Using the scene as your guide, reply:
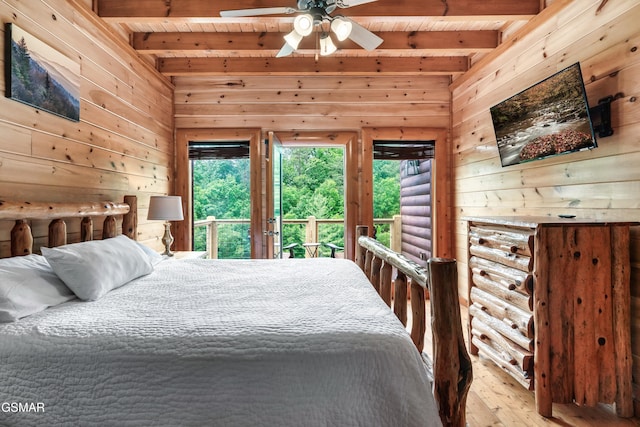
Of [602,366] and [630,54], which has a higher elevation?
[630,54]

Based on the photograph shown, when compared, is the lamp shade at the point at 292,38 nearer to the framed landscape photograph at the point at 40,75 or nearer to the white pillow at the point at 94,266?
the framed landscape photograph at the point at 40,75

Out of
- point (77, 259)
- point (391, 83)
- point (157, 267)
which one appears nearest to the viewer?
point (77, 259)

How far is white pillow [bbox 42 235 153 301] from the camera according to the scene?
4.93ft

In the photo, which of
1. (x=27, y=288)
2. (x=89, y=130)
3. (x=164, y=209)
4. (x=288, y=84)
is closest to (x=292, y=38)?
(x=89, y=130)

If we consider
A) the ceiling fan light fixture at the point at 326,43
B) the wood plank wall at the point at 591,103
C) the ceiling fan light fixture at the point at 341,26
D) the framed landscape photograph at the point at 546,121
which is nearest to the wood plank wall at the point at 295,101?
the wood plank wall at the point at 591,103

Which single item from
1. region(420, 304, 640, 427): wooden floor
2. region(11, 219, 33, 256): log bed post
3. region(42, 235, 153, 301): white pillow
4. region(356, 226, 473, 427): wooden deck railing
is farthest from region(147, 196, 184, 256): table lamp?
region(420, 304, 640, 427): wooden floor

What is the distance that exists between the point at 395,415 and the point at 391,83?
378cm

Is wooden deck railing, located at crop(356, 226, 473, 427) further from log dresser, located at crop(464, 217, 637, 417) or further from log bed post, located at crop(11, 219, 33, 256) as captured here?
log bed post, located at crop(11, 219, 33, 256)

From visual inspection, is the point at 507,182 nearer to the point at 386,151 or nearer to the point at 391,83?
the point at 386,151

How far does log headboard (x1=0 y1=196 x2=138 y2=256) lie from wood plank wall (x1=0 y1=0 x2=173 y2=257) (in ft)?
0.32

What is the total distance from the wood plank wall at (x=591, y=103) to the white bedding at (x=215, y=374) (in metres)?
1.80

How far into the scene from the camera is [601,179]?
2.03m

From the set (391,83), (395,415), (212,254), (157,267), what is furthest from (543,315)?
(212,254)

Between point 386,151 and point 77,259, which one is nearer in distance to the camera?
point 77,259
